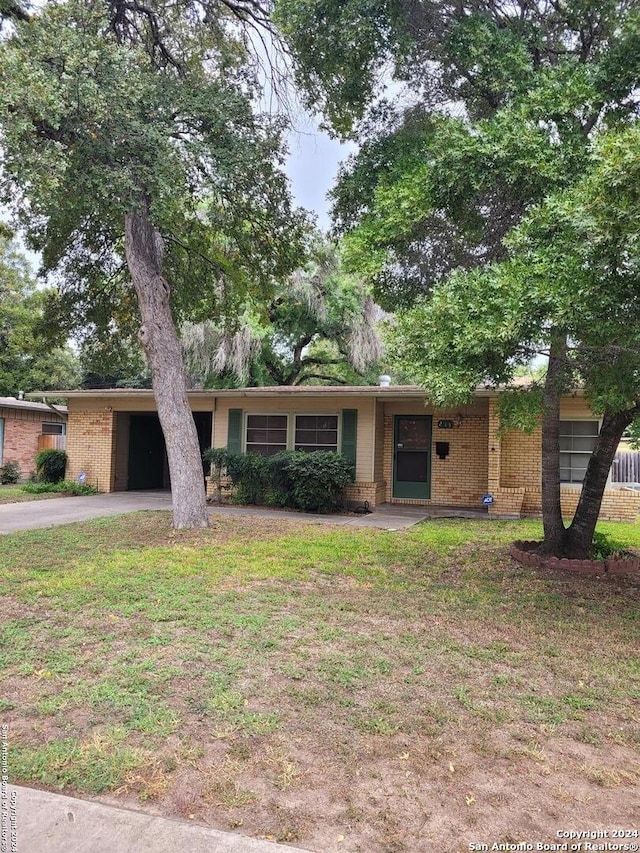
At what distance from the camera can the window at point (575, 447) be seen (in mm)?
11367

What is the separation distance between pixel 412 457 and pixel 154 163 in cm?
812

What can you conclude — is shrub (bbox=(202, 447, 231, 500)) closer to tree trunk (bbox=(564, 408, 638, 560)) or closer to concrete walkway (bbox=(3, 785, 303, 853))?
tree trunk (bbox=(564, 408, 638, 560))

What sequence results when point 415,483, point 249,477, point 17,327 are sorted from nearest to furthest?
point 249,477
point 415,483
point 17,327

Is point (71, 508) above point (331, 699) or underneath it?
above

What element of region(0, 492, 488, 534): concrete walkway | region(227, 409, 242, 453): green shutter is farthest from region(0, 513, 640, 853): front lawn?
region(227, 409, 242, 453): green shutter

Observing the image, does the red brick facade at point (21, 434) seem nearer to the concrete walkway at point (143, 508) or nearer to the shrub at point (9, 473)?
the shrub at point (9, 473)

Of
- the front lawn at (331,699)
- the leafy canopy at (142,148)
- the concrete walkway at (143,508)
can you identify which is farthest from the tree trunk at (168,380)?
the front lawn at (331,699)

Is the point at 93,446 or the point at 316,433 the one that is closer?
the point at 316,433

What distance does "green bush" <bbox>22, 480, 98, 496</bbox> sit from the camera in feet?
44.7

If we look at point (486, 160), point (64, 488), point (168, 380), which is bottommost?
point (64, 488)

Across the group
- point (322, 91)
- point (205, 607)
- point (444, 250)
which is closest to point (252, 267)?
point (322, 91)

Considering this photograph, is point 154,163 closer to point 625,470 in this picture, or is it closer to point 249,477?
point 249,477

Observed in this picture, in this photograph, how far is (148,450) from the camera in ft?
51.4

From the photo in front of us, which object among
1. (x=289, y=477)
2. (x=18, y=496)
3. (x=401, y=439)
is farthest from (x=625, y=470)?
(x=18, y=496)
